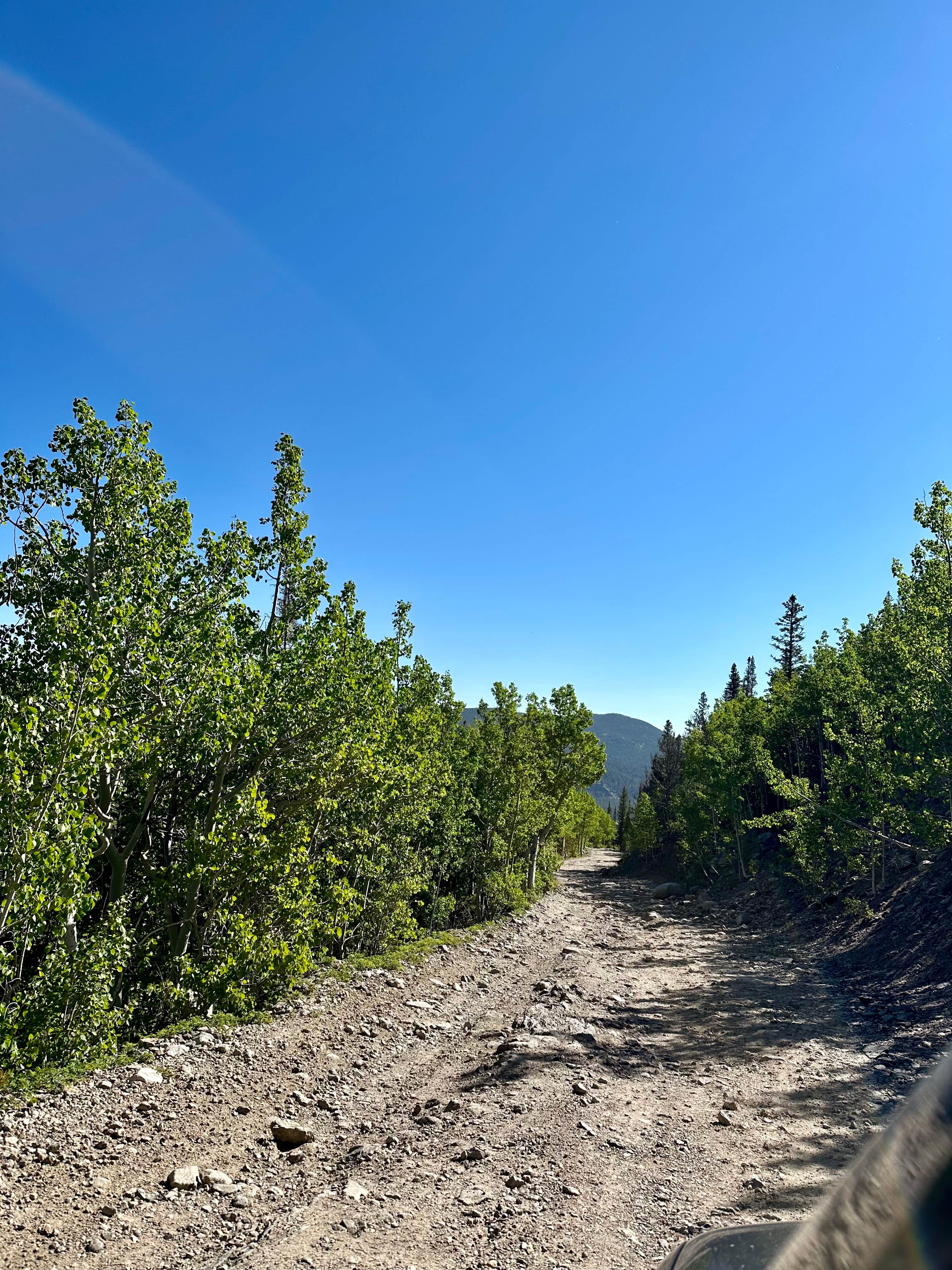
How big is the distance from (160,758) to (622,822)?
119 meters

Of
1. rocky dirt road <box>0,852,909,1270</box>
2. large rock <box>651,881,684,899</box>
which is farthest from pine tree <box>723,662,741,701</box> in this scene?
rocky dirt road <box>0,852,909,1270</box>

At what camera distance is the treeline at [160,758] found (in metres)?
8.89

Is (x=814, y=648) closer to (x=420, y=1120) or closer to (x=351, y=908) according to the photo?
(x=351, y=908)

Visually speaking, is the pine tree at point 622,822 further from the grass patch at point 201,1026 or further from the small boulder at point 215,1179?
the small boulder at point 215,1179

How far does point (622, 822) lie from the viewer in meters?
121

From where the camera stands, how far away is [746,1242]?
106 inches

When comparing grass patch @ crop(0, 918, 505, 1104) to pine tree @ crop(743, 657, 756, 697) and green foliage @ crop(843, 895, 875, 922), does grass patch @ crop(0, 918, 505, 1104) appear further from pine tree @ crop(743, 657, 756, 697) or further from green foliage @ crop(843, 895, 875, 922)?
pine tree @ crop(743, 657, 756, 697)

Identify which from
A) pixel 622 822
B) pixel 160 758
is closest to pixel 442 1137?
pixel 160 758

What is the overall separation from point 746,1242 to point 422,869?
2137 cm

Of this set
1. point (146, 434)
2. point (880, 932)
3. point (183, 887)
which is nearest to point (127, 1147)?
point (183, 887)

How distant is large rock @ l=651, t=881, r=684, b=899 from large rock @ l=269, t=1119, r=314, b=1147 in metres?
42.8

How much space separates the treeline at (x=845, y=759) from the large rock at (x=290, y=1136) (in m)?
17.3

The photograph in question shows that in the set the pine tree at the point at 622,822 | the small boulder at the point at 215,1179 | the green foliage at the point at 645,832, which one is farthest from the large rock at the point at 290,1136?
the pine tree at the point at 622,822

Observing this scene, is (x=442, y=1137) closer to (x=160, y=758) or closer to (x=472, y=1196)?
(x=472, y=1196)
